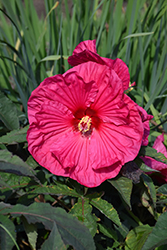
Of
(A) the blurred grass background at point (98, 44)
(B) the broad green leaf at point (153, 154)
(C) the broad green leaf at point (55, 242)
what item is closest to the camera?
(C) the broad green leaf at point (55, 242)

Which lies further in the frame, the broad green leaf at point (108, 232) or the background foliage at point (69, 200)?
the broad green leaf at point (108, 232)

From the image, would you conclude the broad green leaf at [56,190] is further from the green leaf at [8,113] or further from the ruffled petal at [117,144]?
the green leaf at [8,113]

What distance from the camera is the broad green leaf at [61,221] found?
0.49 meters

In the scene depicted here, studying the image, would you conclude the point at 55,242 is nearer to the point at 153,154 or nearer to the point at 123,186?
the point at 123,186

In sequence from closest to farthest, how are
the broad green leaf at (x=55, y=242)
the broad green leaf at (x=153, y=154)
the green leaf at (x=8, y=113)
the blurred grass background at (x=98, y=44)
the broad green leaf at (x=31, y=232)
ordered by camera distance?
the broad green leaf at (x=55, y=242) < the broad green leaf at (x=31, y=232) < the broad green leaf at (x=153, y=154) < the green leaf at (x=8, y=113) < the blurred grass background at (x=98, y=44)

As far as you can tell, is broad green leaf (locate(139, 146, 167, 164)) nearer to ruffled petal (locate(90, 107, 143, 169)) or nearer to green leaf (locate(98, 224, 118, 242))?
ruffled petal (locate(90, 107, 143, 169))

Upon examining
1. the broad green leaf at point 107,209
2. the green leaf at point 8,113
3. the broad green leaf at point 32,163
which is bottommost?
the broad green leaf at point 107,209

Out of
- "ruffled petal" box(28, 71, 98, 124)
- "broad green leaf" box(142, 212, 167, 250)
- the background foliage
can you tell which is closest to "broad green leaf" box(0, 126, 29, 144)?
the background foliage

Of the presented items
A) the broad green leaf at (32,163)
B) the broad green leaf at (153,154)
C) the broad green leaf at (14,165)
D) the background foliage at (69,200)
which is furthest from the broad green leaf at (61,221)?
the broad green leaf at (153,154)

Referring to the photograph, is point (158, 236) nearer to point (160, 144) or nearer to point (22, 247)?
point (160, 144)

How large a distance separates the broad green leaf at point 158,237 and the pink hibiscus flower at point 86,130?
0.60ft

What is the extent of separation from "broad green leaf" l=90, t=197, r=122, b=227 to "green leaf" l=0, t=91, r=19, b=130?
427 mm

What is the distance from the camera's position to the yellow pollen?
2.53ft

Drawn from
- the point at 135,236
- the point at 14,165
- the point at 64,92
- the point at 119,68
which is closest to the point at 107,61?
the point at 119,68
